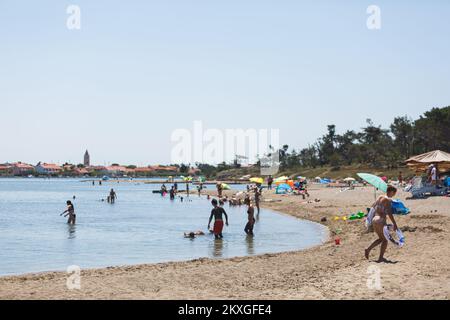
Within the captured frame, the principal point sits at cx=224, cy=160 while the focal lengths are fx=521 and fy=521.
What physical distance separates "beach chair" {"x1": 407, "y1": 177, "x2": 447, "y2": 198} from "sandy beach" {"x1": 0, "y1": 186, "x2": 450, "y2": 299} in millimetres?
11132

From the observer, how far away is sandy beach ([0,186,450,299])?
30.2 ft

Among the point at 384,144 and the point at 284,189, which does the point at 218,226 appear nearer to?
the point at 284,189

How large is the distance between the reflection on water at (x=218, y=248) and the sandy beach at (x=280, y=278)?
1.75 metres

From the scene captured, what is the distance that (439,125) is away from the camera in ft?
240

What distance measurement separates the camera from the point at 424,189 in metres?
27.4

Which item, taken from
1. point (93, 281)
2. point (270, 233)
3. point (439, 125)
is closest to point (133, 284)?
point (93, 281)

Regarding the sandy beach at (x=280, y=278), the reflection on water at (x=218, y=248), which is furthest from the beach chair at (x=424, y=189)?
the reflection on water at (x=218, y=248)

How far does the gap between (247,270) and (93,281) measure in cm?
367

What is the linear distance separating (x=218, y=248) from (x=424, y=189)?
14.2m

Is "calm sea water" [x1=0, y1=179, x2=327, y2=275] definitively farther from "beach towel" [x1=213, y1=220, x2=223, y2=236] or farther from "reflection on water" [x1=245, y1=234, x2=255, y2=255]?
"beach towel" [x1=213, y1=220, x2=223, y2=236]

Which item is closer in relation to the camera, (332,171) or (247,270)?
(247,270)

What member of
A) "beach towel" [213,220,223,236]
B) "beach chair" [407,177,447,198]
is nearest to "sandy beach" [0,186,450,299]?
"beach towel" [213,220,223,236]

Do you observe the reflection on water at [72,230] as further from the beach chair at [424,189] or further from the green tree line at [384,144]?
the green tree line at [384,144]
